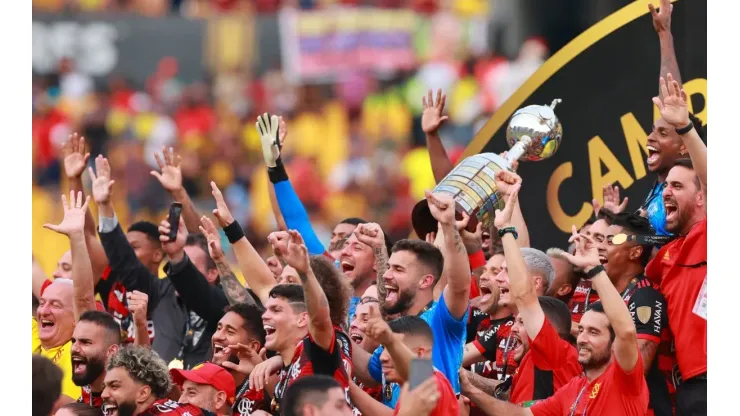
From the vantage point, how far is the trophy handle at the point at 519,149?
744 cm

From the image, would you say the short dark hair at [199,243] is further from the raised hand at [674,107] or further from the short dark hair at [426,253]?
the raised hand at [674,107]

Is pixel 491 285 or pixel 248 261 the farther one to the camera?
pixel 248 261

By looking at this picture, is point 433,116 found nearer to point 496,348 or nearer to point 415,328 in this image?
point 496,348

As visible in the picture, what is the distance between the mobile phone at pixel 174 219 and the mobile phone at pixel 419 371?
11.1 feet

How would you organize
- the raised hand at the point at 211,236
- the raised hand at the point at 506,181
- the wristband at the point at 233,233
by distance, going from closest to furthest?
the raised hand at the point at 506,181 → the raised hand at the point at 211,236 → the wristband at the point at 233,233

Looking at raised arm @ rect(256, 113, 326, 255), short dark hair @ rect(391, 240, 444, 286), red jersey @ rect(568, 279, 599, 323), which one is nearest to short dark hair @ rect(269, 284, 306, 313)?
short dark hair @ rect(391, 240, 444, 286)

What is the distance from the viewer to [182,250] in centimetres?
805

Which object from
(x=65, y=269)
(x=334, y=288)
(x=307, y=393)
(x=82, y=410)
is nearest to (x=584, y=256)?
(x=334, y=288)

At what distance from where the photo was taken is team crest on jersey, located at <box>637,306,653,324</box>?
21.0ft

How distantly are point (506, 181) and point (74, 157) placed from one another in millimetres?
2970

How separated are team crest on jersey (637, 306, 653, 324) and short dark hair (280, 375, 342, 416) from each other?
1.73 m

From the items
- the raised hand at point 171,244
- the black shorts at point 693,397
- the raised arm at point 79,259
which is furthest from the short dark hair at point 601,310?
the raised arm at point 79,259

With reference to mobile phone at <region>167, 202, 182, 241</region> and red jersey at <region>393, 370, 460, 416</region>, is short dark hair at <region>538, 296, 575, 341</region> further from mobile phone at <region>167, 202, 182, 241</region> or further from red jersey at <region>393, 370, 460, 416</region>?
mobile phone at <region>167, 202, 182, 241</region>

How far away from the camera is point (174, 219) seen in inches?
317
